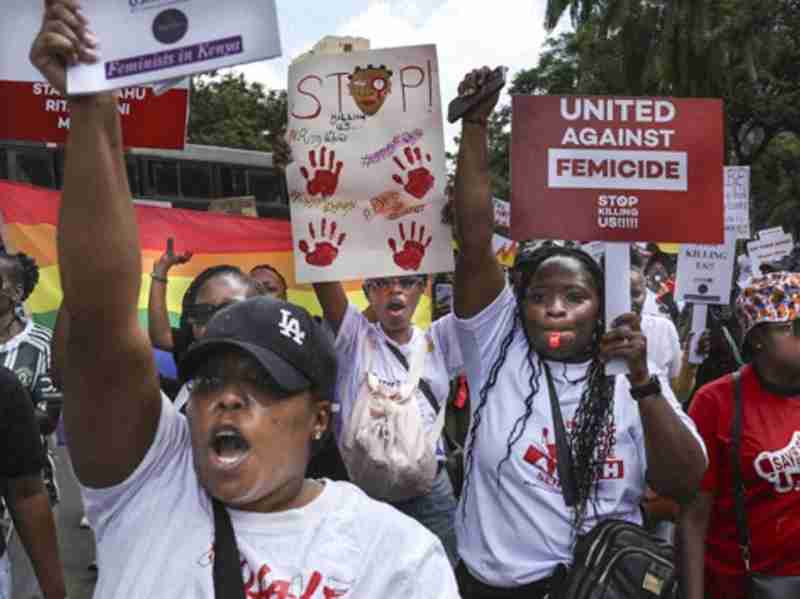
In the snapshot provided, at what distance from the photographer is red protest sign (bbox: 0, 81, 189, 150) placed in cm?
383

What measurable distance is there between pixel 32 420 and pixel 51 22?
165 cm

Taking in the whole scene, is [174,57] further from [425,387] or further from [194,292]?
[425,387]

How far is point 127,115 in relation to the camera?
3854mm

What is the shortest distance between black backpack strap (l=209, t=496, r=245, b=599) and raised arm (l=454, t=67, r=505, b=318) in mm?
1533

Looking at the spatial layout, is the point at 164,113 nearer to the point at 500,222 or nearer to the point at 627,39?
the point at 500,222

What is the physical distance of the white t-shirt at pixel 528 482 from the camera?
9.93 feet

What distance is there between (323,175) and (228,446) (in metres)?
2.25

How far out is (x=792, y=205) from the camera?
3319 cm

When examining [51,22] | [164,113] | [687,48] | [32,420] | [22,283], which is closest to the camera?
[51,22]

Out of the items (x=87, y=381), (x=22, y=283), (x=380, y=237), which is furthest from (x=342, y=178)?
(x=87, y=381)

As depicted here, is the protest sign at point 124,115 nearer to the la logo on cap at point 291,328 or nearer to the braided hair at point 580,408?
the braided hair at point 580,408

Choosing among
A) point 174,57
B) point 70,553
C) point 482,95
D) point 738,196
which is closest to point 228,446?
point 174,57

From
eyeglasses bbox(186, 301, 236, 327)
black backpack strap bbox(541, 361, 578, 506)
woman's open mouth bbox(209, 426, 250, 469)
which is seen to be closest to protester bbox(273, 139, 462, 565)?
eyeglasses bbox(186, 301, 236, 327)

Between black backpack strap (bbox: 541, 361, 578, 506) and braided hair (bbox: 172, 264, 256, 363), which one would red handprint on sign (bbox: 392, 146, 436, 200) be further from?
black backpack strap (bbox: 541, 361, 578, 506)
